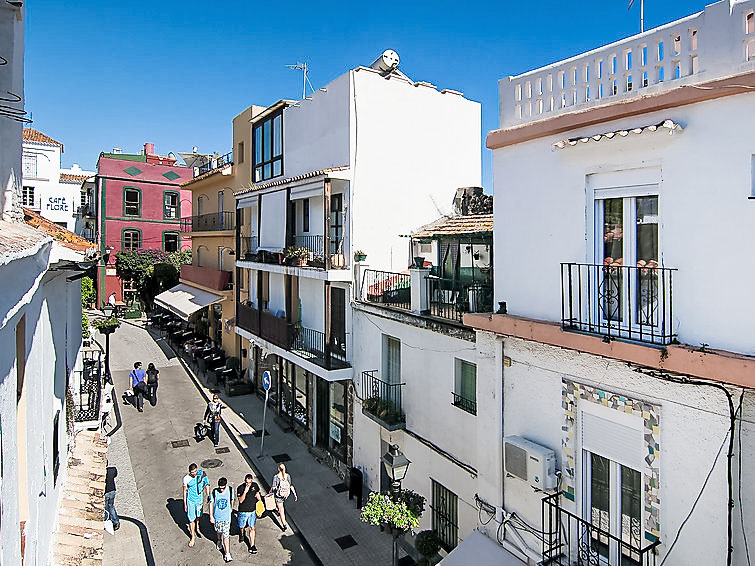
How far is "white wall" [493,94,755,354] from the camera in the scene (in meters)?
5.11

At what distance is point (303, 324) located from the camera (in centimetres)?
1794

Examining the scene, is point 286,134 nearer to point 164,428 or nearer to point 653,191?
point 164,428

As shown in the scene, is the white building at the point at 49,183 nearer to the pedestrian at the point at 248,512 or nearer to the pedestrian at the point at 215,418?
the pedestrian at the point at 215,418

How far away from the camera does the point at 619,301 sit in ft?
20.7

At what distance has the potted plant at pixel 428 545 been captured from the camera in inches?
402

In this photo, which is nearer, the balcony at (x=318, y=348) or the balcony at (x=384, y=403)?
the balcony at (x=384, y=403)

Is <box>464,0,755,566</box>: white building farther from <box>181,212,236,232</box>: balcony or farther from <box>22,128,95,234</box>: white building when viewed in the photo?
<box>22,128,95,234</box>: white building

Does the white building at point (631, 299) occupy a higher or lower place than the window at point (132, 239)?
lower

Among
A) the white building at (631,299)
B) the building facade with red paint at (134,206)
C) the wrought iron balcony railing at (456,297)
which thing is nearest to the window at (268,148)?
the wrought iron balcony railing at (456,297)

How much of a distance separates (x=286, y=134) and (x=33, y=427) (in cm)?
1569

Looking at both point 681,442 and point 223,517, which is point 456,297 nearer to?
point 681,442

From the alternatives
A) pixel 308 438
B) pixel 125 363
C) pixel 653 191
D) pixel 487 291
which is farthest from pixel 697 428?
pixel 125 363

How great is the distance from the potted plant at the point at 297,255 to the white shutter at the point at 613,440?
11110 mm

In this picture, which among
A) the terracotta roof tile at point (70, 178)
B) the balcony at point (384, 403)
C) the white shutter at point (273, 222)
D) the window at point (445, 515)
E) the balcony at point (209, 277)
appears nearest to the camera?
the window at point (445, 515)
